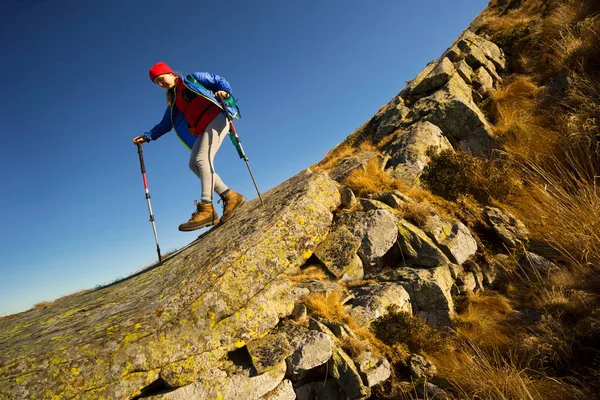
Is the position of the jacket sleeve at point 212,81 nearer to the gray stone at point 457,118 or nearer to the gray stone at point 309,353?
the gray stone at point 309,353

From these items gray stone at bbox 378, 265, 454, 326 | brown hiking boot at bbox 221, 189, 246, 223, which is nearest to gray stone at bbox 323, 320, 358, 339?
gray stone at bbox 378, 265, 454, 326

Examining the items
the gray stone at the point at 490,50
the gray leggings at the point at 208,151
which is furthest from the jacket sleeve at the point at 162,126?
the gray stone at the point at 490,50

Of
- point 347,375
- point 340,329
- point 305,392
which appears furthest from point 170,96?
point 347,375

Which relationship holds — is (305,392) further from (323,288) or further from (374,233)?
(374,233)

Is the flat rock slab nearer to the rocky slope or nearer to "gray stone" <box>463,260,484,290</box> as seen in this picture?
the rocky slope

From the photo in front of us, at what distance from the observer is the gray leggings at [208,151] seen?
22.0 ft

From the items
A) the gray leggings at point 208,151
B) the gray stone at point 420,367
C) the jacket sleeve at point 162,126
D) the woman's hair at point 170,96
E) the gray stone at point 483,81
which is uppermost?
the woman's hair at point 170,96

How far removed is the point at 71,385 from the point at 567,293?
6.58 metres

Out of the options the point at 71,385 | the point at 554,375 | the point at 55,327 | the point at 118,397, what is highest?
the point at 55,327

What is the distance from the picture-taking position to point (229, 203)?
24.3 feet

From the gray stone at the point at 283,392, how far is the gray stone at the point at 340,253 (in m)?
2.18

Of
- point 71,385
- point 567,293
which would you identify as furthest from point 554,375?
point 71,385

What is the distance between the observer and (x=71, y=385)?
3.57 meters

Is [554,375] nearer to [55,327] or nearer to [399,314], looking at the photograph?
[399,314]
